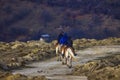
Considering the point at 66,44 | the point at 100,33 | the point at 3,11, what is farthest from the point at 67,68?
the point at 3,11

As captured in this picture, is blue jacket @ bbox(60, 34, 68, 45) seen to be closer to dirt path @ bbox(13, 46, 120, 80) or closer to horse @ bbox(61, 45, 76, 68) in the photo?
horse @ bbox(61, 45, 76, 68)

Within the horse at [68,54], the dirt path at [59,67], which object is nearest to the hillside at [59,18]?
the dirt path at [59,67]

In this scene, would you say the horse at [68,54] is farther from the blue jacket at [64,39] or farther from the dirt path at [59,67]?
the dirt path at [59,67]

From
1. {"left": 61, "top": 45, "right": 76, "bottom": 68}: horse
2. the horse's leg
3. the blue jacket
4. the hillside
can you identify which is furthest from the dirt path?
the hillside

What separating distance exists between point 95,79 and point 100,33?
343 ft

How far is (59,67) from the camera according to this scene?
31.2m

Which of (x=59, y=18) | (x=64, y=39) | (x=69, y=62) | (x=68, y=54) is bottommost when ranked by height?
(x=69, y=62)

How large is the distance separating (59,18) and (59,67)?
103721mm

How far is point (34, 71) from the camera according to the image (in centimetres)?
2998

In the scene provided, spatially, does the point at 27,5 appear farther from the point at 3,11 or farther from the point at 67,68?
the point at 67,68

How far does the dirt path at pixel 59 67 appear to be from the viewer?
25403 millimetres

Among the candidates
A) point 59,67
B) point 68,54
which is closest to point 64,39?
point 68,54

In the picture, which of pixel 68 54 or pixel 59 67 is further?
pixel 59 67

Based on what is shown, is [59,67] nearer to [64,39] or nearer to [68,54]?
[68,54]
